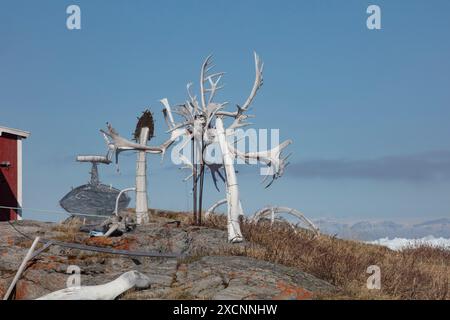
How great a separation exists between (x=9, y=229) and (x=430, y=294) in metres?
13.6

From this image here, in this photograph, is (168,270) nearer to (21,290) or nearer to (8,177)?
(21,290)

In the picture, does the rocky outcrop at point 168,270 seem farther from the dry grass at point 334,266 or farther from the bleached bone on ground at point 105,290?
the dry grass at point 334,266

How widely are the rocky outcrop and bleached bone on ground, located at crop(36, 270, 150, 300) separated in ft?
0.60

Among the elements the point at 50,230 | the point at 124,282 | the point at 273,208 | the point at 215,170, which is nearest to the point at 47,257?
the point at 124,282

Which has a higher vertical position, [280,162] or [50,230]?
[280,162]

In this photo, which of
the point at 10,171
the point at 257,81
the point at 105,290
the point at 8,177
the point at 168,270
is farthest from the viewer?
the point at 10,171

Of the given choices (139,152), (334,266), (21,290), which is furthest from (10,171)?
(334,266)

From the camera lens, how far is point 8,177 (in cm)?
3222

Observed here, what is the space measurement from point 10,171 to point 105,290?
778 inches

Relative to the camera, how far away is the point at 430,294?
17.4 m

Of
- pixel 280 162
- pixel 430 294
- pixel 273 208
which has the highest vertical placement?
pixel 280 162
